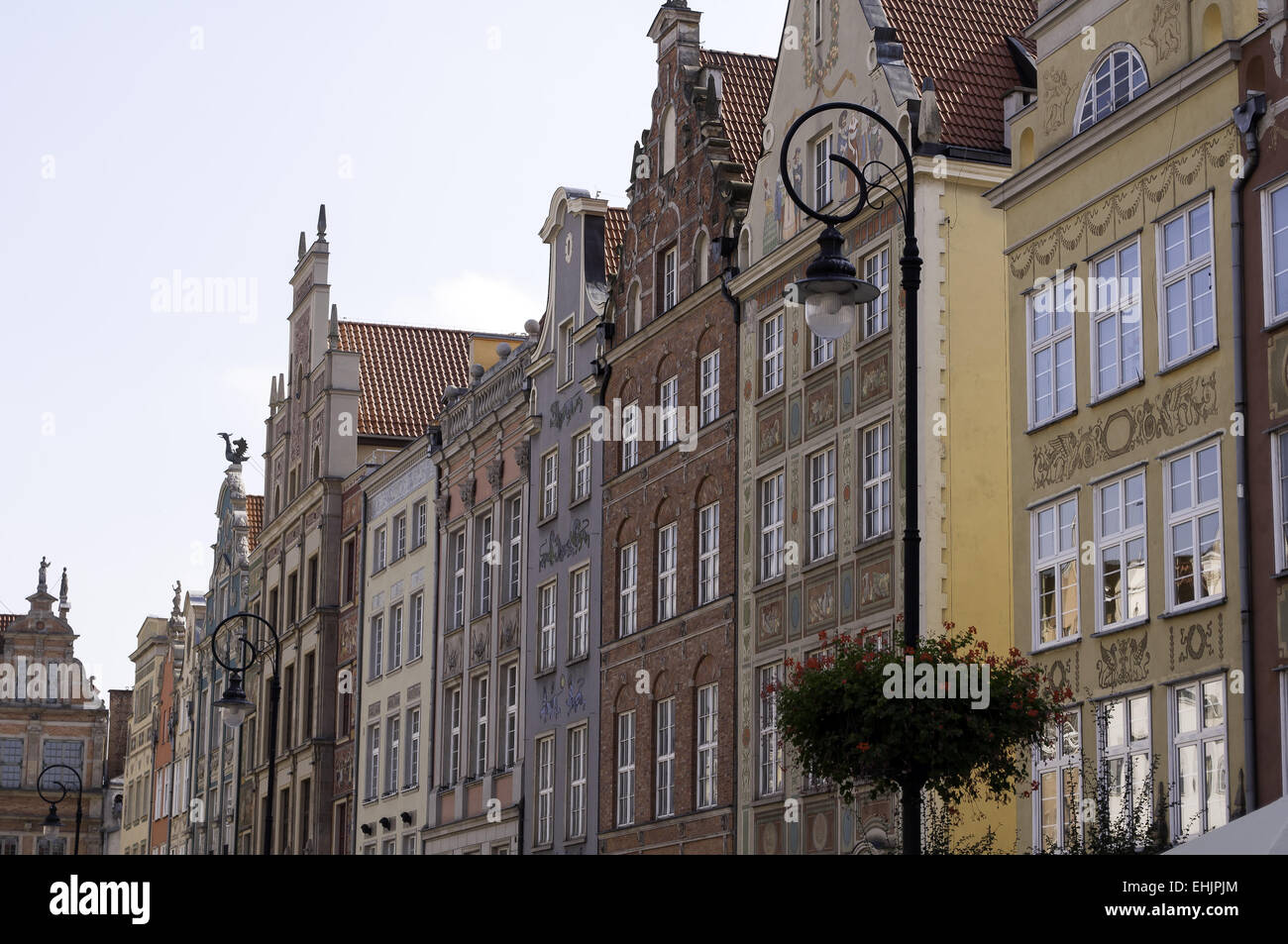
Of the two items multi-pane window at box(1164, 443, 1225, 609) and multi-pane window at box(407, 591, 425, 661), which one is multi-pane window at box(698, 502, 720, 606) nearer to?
multi-pane window at box(1164, 443, 1225, 609)

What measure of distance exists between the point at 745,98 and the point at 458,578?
13.9 m

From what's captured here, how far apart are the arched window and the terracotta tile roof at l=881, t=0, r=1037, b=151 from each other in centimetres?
433

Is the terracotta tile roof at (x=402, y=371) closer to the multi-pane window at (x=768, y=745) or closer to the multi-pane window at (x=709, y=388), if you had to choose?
the multi-pane window at (x=709, y=388)

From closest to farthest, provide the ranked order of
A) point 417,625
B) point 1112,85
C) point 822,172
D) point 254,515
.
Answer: point 1112,85 → point 822,172 → point 417,625 → point 254,515

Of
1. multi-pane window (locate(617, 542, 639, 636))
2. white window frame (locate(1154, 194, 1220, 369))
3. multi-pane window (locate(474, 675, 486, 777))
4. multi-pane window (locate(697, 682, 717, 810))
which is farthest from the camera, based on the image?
multi-pane window (locate(474, 675, 486, 777))

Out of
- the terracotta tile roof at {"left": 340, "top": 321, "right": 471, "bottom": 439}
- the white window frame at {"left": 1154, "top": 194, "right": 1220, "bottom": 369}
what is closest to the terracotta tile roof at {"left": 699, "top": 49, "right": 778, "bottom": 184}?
the white window frame at {"left": 1154, "top": 194, "right": 1220, "bottom": 369}

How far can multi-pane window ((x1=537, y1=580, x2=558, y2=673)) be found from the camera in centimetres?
4172

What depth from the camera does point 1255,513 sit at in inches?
855

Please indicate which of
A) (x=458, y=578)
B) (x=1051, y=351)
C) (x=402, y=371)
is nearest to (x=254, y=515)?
(x=402, y=371)

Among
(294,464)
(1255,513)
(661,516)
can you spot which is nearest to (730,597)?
(661,516)

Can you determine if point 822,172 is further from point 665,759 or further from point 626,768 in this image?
point 626,768

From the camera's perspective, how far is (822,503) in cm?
3158

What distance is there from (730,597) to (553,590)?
837 centimetres

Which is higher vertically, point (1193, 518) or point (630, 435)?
point (630, 435)
